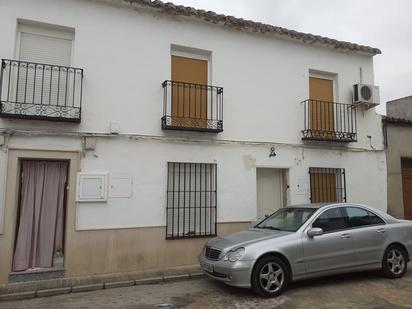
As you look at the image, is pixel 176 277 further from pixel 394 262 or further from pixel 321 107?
pixel 321 107

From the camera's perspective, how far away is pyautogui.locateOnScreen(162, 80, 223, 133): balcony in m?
7.83

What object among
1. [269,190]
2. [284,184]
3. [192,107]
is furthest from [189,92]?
[284,184]

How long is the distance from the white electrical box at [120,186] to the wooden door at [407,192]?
7889 millimetres

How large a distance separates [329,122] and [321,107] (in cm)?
45

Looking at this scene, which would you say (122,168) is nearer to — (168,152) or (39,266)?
(168,152)

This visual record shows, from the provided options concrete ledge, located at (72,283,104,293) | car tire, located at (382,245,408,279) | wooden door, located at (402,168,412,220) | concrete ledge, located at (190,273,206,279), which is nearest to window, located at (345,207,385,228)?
car tire, located at (382,245,408,279)

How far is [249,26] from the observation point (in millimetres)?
8688

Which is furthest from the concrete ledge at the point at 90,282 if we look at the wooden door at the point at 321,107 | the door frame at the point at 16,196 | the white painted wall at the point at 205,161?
Answer: the wooden door at the point at 321,107

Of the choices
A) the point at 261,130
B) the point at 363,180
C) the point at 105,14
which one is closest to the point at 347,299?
the point at 261,130

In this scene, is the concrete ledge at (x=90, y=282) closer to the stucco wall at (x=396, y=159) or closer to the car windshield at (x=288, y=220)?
the car windshield at (x=288, y=220)

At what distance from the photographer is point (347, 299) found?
222 inches

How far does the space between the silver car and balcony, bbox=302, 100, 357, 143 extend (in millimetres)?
2770

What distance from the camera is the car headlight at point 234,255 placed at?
225 inches

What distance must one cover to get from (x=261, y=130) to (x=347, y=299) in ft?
14.0
